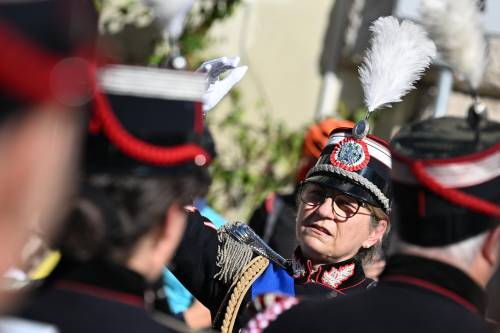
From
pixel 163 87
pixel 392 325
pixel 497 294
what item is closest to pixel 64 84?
pixel 163 87

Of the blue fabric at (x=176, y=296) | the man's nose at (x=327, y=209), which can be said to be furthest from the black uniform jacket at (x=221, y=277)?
the blue fabric at (x=176, y=296)

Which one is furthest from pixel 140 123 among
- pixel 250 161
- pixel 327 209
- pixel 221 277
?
pixel 250 161

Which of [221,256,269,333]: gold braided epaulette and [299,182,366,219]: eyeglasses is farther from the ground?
[299,182,366,219]: eyeglasses

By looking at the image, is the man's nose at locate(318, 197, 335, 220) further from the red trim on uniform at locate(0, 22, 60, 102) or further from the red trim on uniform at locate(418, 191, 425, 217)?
the red trim on uniform at locate(0, 22, 60, 102)

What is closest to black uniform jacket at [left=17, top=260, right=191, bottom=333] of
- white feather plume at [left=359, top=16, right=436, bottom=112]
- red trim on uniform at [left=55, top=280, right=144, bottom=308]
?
red trim on uniform at [left=55, top=280, right=144, bottom=308]

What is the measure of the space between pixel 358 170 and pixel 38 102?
1.63 metres

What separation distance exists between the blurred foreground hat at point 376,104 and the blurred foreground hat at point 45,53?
1.21 meters

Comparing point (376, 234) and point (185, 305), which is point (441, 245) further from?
point (185, 305)

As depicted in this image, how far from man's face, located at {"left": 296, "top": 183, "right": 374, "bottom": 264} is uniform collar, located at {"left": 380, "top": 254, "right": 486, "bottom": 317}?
1096 millimetres

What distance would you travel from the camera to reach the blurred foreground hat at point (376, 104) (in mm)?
2664

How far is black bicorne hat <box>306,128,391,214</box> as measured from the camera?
3.05 metres

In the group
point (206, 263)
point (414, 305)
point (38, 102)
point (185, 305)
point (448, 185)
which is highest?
point (38, 102)

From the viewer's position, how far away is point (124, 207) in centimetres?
173

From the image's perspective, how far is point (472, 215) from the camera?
75.1 inches
